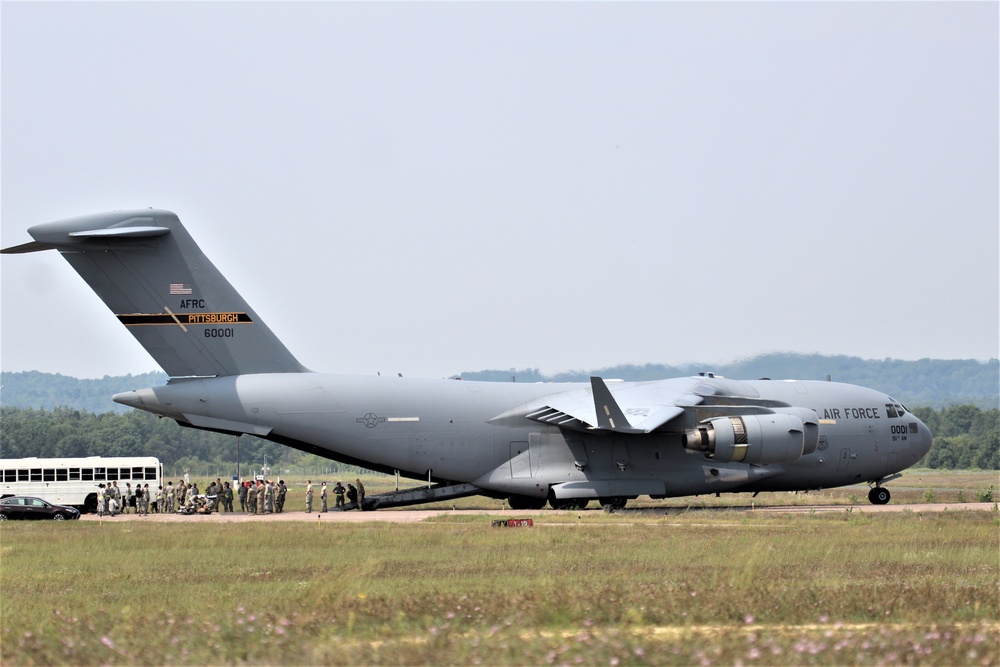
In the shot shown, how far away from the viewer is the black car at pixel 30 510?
3675cm

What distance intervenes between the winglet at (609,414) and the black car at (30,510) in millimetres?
16870

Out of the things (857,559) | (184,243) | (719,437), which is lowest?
(857,559)

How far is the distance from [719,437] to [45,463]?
27.9 meters

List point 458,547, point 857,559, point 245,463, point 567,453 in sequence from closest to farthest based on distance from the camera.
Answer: point 857,559 → point 458,547 → point 567,453 → point 245,463

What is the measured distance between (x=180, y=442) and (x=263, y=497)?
10016 cm

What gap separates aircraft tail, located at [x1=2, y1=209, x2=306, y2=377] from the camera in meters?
31.5

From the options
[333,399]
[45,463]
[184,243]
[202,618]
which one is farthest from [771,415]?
[45,463]

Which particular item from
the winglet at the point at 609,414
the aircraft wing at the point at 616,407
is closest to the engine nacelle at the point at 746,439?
the aircraft wing at the point at 616,407

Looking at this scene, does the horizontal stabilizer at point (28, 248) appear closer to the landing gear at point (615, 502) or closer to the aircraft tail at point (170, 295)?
the aircraft tail at point (170, 295)

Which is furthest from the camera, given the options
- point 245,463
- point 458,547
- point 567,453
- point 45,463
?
point 245,463

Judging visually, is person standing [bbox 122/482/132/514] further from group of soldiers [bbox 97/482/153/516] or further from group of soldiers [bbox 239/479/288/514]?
group of soldiers [bbox 239/479/288/514]

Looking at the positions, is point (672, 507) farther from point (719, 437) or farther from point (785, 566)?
point (785, 566)

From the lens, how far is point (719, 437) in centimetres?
3222

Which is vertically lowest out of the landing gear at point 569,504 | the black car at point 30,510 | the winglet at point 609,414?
the landing gear at point 569,504
